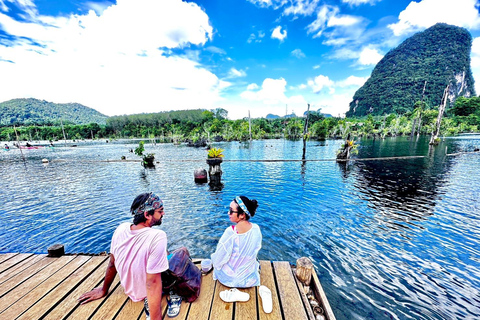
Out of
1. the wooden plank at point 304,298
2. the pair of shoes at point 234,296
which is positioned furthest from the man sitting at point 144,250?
the wooden plank at point 304,298

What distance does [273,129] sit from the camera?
96.9 meters

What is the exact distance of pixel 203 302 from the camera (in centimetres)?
301

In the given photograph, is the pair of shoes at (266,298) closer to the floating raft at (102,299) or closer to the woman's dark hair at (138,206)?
the floating raft at (102,299)

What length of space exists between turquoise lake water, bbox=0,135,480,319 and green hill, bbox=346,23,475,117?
16315cm

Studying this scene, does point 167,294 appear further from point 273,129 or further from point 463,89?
point 463,89

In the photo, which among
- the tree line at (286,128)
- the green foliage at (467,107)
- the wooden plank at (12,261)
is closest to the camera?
the wooden plank at (12,261)

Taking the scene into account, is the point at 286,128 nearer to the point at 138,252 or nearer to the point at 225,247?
the point at 225,247

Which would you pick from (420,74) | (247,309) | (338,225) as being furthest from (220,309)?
(420,74)

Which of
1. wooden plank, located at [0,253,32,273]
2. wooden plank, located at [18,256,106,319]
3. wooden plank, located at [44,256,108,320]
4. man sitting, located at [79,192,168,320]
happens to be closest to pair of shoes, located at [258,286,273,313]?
man sitting, located at [79,192,168,320]

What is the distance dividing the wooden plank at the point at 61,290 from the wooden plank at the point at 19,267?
0.97 metres

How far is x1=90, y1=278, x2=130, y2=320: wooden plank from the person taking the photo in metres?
2.79

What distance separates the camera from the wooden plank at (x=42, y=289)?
2.91 metres

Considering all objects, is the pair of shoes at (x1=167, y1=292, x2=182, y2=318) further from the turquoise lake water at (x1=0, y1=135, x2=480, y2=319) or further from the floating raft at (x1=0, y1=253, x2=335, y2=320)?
the turquoise lake water at (x1=0, y1=135, x2=480, y2=319)

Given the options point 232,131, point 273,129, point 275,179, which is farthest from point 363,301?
point 273,129
